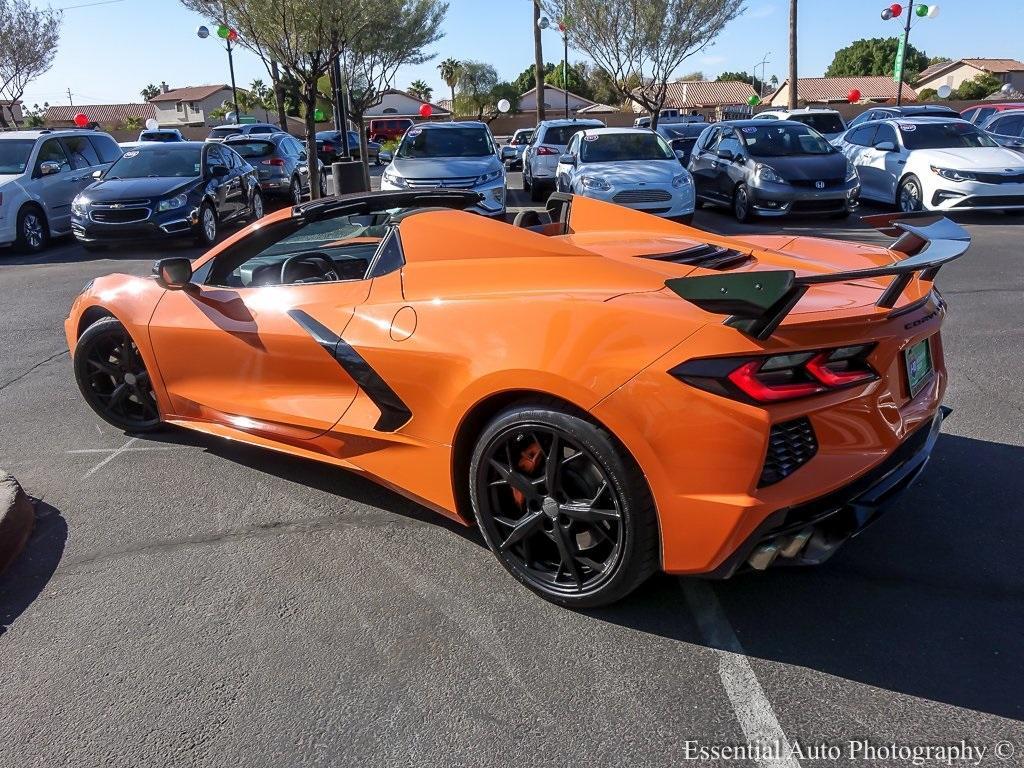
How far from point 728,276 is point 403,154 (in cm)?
1232

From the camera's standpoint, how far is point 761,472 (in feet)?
8.05

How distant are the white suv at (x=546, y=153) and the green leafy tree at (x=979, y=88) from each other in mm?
49227

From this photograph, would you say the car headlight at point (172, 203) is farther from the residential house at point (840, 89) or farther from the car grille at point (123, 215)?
the residential house at point (840, 89)

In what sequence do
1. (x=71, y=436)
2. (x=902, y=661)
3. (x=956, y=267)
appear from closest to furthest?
1. (x=902, y=661)
2. (x=71, y=436)
3. (x=956, y=267)

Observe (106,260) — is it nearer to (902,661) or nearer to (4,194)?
(4,194)

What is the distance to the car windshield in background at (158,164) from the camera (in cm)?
1304

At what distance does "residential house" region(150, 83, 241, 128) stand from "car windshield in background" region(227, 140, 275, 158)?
72146mm

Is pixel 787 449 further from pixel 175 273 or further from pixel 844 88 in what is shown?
pixel 844 88

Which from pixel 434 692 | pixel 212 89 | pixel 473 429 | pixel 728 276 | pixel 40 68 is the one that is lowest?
pixel 434 692

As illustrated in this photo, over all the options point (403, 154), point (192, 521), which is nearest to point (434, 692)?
point (192, 521)

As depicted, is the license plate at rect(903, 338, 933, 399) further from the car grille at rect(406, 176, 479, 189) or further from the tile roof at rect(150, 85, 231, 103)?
the tile roof at rect(150, 85, 231, 103)

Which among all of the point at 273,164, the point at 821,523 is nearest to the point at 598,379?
the point at 821,523

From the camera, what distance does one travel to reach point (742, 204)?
44.1 feet

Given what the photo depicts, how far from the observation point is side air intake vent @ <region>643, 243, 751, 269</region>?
3475mm
